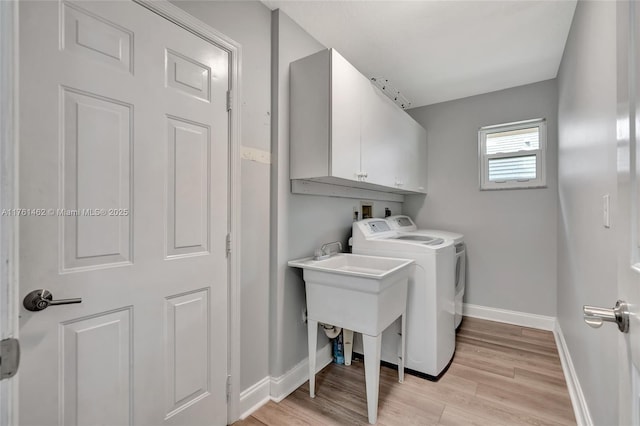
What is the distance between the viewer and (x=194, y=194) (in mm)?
1434

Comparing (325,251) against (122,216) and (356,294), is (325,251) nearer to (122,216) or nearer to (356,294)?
(356,294)

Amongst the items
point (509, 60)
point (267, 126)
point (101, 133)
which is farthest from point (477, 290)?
point (101, 133)

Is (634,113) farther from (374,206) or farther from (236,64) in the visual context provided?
(374,206)

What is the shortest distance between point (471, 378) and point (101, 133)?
262cm

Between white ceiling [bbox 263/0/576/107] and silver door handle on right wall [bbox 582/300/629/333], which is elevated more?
white ceiling [bbox 263/0/576/107]

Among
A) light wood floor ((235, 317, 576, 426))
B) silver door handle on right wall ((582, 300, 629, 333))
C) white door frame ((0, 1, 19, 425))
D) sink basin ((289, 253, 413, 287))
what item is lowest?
light wood floor ((235, 317, 576, 426))

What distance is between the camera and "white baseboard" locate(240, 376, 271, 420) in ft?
5.54

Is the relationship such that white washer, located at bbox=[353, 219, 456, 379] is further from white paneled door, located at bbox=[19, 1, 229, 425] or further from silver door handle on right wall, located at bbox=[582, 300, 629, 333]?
silver door handle on right wall, located at bbox=[582, 300, 629, 333]

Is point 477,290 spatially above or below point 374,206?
below

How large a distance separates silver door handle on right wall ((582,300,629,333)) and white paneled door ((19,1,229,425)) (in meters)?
1.46

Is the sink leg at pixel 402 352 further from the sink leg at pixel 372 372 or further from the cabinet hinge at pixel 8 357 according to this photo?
the cabinet hinge at pixel 8 357

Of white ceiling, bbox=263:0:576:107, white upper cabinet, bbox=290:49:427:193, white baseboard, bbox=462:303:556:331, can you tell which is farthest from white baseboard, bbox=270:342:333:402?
white ceiling, bbox=263:0:576:107

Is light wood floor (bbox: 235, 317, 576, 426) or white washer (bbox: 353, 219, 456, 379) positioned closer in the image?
light wood floor (bbox: 235, 317, 576, 426)

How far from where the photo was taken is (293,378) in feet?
6.41
